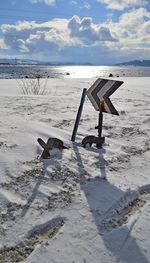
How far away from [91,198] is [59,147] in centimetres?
169

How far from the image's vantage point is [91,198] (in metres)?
3.98

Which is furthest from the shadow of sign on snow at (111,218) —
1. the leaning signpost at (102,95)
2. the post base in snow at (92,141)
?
the leaning signpost at (102,95)

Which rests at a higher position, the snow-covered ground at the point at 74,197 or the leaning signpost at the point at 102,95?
the leaning signpost at the point at 102,95

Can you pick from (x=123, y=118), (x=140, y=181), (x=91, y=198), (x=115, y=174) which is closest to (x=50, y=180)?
(x=91, y=198)

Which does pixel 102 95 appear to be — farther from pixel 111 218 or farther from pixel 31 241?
pixel 31 241

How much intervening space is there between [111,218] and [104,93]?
9.39 ft

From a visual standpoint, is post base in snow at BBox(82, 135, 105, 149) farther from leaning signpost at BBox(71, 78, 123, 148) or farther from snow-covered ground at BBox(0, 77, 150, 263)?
snow-covered ground at BBox(0, 77, 150, 263)

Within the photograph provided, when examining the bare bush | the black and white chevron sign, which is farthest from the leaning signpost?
the bare bush

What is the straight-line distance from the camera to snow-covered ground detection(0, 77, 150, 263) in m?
3.00

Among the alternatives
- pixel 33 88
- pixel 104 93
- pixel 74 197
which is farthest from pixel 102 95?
pixel 33 88

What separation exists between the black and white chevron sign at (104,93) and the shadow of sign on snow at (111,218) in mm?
1386

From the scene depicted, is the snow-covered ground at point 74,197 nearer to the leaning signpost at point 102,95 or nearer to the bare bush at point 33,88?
the leaning signpost at point 102,95

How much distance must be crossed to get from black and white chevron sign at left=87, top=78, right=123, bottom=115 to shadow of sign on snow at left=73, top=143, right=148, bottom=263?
1.39 metres

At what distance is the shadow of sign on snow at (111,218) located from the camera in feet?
9.76
